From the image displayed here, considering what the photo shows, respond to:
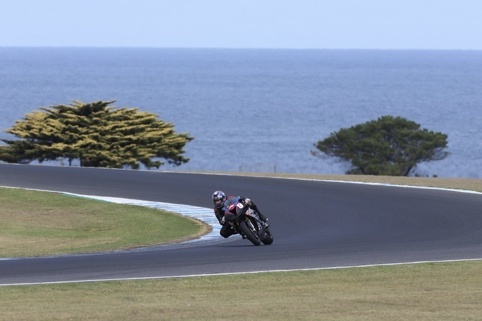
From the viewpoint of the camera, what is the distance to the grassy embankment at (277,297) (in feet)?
41.8

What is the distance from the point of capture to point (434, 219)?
84.1 ft

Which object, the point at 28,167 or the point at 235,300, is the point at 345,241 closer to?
the point at 235,300

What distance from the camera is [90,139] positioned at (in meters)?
50.7

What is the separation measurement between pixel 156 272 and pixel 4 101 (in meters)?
149

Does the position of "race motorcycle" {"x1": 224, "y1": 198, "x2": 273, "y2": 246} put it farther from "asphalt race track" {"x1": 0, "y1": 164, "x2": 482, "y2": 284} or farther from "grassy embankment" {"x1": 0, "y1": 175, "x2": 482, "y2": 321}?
"grassy embankment" {"x1": 0, "y1": 175, "x2": 482, "y2": 321}

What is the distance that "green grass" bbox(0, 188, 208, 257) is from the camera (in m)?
21.8

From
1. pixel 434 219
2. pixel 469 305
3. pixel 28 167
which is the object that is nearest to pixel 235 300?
pixel 469 305

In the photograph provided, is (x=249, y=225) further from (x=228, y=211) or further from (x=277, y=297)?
(x=277, y=297)

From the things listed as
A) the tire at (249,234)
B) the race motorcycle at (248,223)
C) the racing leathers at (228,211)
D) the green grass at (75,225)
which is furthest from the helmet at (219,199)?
the green grass at (75,225)

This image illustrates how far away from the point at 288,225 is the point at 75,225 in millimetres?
4944

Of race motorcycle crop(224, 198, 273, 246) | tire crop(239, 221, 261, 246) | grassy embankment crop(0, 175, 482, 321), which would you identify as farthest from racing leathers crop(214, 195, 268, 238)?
grassy embankment crop(0, 175, 482, 321)

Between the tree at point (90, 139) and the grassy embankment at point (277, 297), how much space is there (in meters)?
34.6

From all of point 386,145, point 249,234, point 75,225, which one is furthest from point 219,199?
point 386,145

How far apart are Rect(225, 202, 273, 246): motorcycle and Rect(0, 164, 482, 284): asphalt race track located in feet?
1.02
